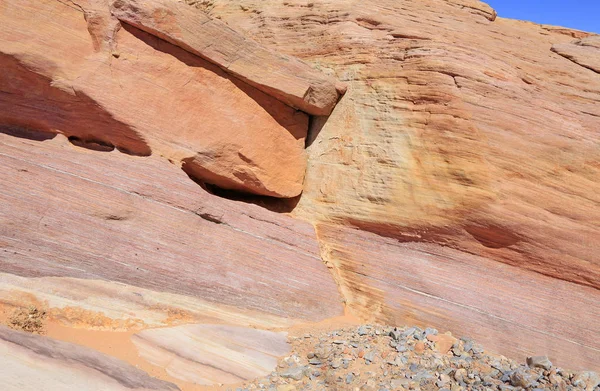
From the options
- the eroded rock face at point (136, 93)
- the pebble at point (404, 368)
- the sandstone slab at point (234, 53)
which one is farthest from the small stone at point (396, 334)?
the sandstone slab at point (234, 53)

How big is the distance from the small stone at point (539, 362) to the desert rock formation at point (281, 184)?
1.52ft

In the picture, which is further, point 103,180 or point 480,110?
point 480,110

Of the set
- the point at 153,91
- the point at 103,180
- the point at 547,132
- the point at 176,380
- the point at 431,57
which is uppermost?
the point at 431,57

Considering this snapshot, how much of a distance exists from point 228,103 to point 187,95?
2.29ft

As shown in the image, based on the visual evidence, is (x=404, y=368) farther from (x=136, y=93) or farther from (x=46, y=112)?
(x=46, y=112)

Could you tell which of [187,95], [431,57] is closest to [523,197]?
[431,57]

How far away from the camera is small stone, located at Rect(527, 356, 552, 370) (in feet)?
20.1

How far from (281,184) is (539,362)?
4.65 meters

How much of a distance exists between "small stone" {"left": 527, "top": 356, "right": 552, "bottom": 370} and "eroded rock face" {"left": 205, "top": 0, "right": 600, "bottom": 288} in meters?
1.55

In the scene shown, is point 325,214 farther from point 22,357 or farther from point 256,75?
point 22,357

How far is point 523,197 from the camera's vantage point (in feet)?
24.6

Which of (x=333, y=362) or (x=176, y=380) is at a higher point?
(x=333, y=362)

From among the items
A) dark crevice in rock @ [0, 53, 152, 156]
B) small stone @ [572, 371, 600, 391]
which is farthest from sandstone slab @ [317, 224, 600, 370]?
dark crevice in rock @ [0, 53, 152, 156]

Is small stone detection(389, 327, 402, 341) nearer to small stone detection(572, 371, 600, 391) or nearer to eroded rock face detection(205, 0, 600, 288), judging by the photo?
eroded rock face detection(205, 0, 600, 288)
